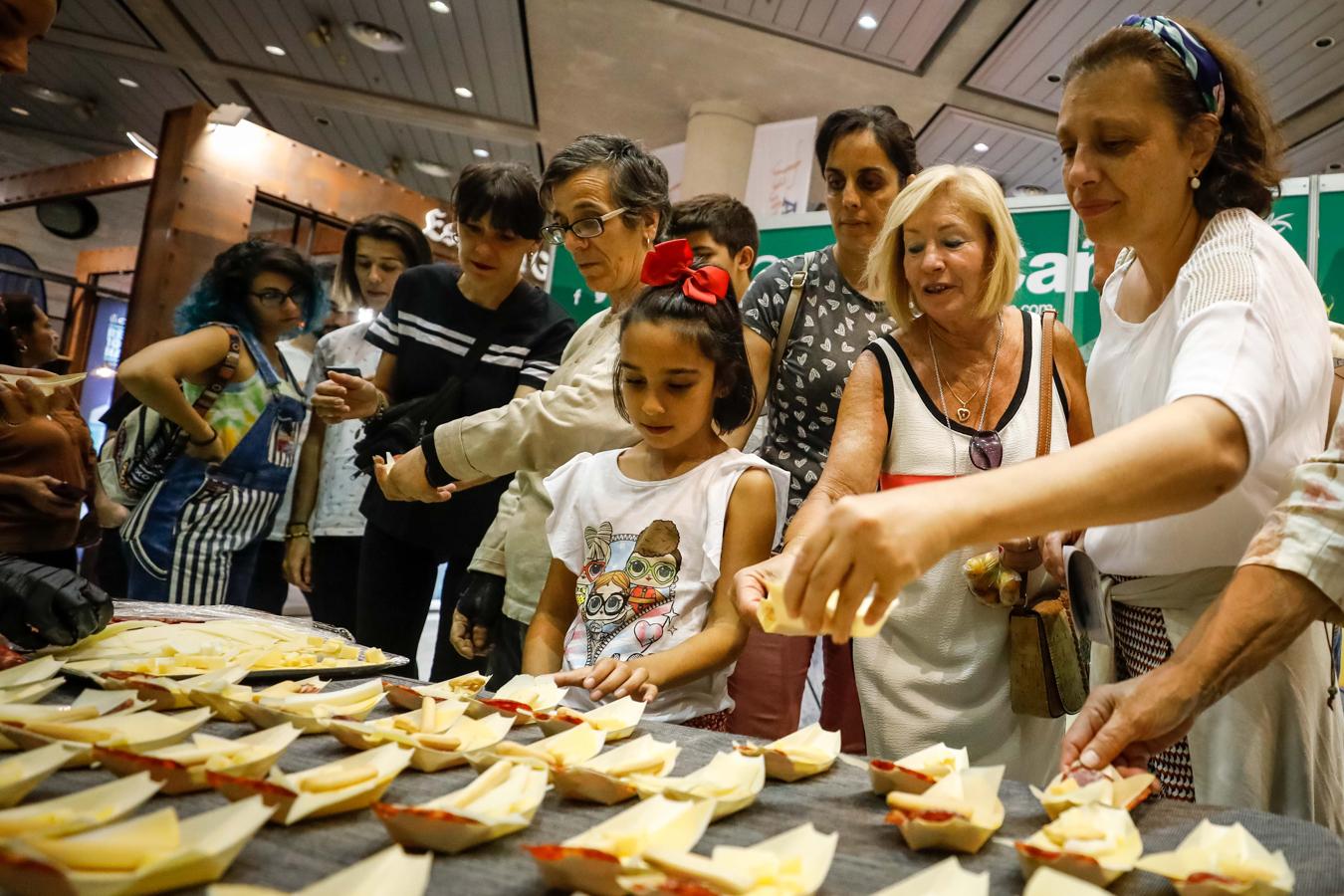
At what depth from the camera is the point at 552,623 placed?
1.59 meters

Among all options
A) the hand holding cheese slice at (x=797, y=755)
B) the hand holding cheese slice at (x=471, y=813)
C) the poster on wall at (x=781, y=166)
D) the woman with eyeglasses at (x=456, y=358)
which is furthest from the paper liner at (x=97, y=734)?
the poster on wall at (x=781, y=166)

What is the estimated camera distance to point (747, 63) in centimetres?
524

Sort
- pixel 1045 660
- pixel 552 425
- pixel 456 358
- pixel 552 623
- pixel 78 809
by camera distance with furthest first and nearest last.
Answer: pixel 456 358 < pixel 552 425 < pixel 552 623 < pixel 1045 660 < pixel 78 809

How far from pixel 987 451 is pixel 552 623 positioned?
791 millimetres

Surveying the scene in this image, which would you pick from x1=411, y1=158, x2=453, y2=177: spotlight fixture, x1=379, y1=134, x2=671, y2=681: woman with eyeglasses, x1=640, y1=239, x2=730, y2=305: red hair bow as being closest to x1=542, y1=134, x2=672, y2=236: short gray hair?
x1=379, y1=134, x2=671, y2=681: woman with eyeglasses

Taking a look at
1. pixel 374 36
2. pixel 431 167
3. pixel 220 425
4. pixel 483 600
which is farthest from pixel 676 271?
pixel 431 167

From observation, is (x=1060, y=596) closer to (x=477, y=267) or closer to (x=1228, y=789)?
(x=1228, y=789)

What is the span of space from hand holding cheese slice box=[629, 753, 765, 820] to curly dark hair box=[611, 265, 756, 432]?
84cm

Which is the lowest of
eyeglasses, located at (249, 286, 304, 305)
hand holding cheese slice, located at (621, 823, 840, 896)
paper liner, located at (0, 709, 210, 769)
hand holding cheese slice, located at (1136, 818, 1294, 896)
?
paper liner, located at (0, 709, 210, 769)

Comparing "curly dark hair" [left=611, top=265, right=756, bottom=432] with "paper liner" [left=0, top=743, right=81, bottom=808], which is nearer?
"paper liner" [left=0, top=743, right=81, bottom=808]

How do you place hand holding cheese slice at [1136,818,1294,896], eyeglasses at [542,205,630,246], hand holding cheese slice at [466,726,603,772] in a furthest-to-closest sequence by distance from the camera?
eyeglasses at [542,205,630,246] < hand holding cheese slice at [466,726,603,772] < hand holding cheese slice at [1136,818,1294,896]

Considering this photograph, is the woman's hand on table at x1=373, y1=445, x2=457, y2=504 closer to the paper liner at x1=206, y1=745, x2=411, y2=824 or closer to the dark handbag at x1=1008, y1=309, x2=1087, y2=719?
the paper liner at x1=206, y1=745, x2=411, y2=824

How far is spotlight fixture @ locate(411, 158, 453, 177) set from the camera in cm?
777

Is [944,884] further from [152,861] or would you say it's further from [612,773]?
[152,861]
